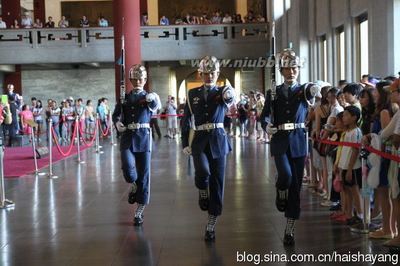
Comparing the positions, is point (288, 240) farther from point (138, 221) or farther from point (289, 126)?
point (138, 221)

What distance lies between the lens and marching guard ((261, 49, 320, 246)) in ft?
20.5

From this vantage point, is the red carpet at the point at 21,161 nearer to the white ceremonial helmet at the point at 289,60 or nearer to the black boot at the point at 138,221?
the black boot at the point at 138,221

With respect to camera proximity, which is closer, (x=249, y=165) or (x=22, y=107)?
(x=249, y=165)

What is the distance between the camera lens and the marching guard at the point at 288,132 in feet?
20.5

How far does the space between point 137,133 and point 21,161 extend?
9.21m

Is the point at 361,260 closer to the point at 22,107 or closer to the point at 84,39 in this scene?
the point at 22,107

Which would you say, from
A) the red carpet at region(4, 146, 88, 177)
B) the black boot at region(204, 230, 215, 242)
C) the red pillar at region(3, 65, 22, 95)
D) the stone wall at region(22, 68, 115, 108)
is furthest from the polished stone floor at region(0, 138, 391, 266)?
the red pillar at region(3, 65, 22, 95)

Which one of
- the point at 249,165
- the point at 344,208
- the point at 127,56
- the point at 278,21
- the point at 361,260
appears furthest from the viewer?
the point at 278,21

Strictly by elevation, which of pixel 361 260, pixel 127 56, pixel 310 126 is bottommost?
pixel 361 260

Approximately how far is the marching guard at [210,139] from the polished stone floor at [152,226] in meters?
0.45

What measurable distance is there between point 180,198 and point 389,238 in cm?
387

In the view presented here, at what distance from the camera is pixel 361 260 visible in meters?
5.62

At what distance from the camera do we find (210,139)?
6.53 metres

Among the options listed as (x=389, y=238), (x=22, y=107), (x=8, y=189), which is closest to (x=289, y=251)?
(x=389, y=238)
